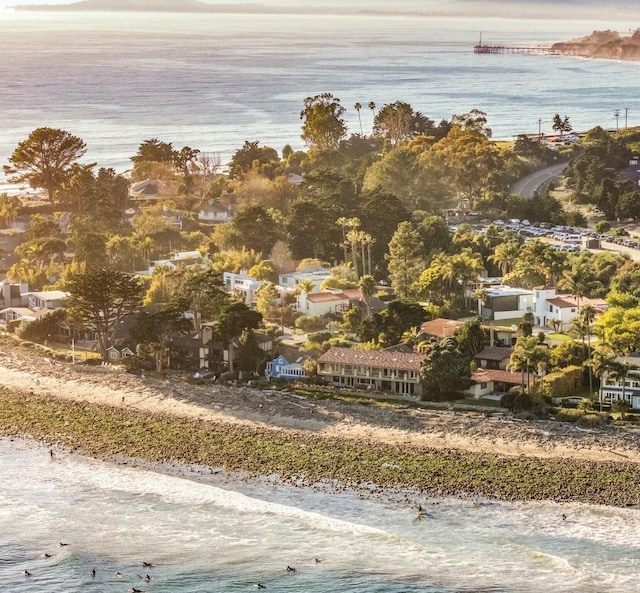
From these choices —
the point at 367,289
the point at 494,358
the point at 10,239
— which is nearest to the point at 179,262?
the point at 10,239

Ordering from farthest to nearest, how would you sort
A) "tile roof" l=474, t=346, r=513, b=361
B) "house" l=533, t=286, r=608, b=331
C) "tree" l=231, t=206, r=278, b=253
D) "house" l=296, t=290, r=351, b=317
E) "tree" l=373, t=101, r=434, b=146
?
"tree" l=373, t=101, r=434, b=146
"tree" l=231, t=206, r=278, b=253
"house" l=296, t=290, r=351, b=317
"house" l=533, t=286, r=608, b=331
"tile roof" l=474, t=346, r=513, b=361

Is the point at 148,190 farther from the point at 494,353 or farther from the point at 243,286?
the point at 494,353

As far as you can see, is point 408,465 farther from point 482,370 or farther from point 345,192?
point 345,192

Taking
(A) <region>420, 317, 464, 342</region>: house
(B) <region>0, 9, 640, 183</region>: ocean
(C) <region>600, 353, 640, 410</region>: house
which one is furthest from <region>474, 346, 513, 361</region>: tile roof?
(B) <region>0, 9, 640, 183</region>: ocean

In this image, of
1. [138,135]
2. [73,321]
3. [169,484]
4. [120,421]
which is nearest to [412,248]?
[73,321]

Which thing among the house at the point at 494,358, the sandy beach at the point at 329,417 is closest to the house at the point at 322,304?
the house at the point at 494,358

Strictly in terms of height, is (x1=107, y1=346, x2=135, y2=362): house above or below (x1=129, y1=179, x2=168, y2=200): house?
below

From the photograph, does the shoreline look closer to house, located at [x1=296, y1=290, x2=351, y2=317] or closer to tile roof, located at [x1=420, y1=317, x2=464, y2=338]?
tile roof, located at [x1=420, y1=317, x2=464, y2=338]
